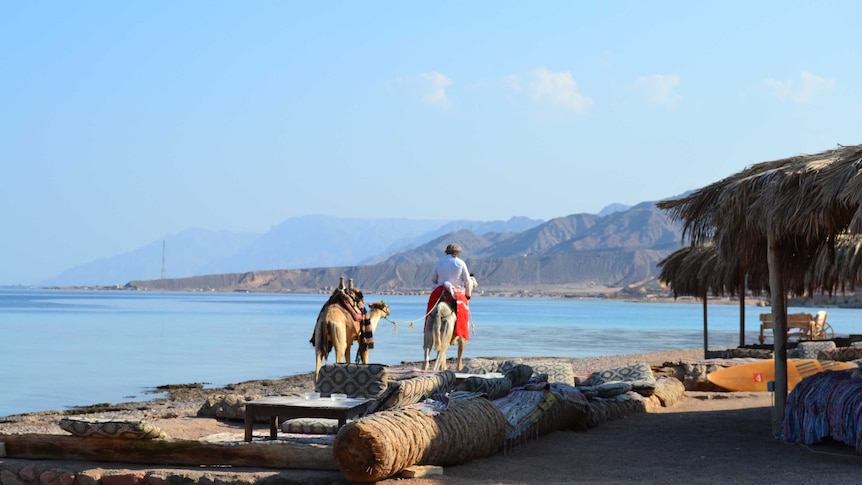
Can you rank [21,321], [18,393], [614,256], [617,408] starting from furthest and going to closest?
1. [614,256]
2. [21,321]
3. [18,393]
4. [617,408]

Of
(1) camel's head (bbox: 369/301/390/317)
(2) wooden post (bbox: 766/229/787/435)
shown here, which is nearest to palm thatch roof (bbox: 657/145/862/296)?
(2) wooden post (bbox: 766/229/787/435)

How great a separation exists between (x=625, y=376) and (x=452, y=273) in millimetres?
2445

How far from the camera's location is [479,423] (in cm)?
726

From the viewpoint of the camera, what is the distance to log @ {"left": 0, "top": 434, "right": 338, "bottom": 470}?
650 centimetres

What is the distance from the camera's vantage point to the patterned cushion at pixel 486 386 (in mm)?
8789

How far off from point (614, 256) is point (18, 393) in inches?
5957

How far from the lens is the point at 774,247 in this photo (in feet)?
27.6

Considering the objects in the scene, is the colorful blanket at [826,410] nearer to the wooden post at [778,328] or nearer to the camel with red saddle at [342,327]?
the wooden post at [778,328]

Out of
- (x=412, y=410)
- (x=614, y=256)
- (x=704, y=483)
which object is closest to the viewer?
(x=704, y=483)

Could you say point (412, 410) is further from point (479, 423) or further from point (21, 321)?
point (21, 321)

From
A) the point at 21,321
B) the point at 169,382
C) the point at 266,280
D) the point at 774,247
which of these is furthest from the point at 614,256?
the point at 774,247

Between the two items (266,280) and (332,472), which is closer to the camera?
(332,472)

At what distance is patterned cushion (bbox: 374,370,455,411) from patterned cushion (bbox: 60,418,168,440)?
1496 mm

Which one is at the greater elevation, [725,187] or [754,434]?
[725,187]
